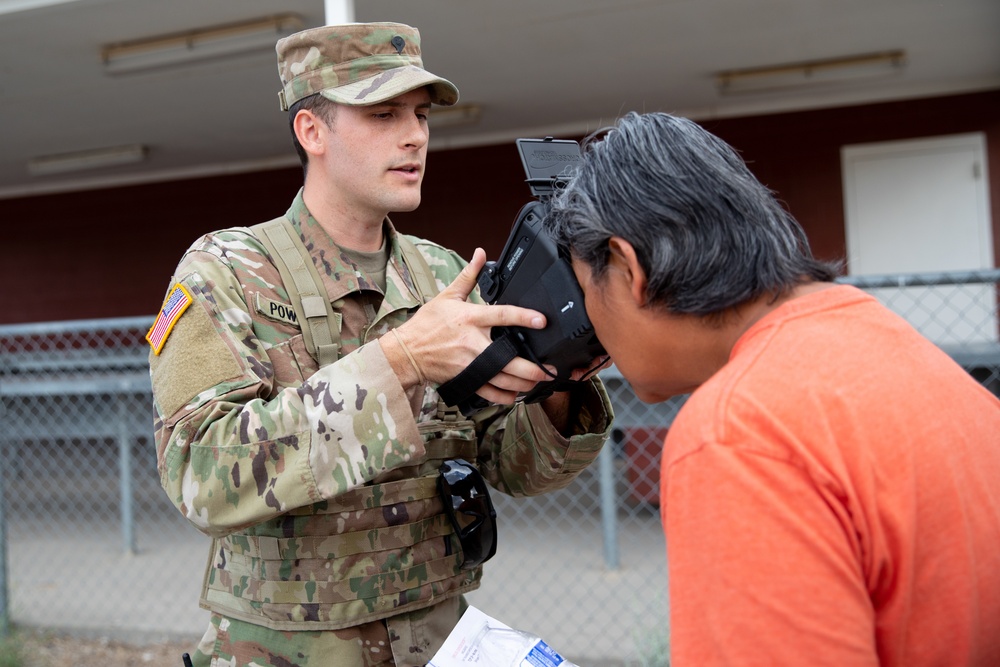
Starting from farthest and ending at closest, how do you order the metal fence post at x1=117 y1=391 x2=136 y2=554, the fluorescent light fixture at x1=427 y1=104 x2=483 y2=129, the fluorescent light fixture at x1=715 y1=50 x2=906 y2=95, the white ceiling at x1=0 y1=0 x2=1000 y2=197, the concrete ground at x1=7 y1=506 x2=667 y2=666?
the fluorescent light fixture at x1=427 y1=104 x2=483 y2=129
the fluorescent light fixture at x1=715 y1=50 x2=906 y2=95
the white ceiling at x1=0 y1=0 x2=1000 y2=197
the metal fence post at x1=117 y1=391 x2=136 y2=554
the concrete ground at x1=7 y1=506 x2=667 y2=666

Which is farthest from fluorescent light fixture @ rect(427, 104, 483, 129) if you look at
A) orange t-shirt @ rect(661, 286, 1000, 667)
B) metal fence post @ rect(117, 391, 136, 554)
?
orange t-shirt @ rect(661, 286, 1000, 667)

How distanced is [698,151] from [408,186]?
0.83m

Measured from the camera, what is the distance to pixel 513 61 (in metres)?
6.02

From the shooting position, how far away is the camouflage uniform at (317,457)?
4.56 feet

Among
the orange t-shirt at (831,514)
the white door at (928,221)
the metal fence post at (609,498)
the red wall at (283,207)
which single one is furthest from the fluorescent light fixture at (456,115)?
the orange t-shirt at (831,514)

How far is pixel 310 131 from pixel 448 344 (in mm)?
701

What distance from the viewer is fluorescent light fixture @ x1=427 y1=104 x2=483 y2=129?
286 inches

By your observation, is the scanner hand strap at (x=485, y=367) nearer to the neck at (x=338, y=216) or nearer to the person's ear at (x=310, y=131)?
the neck at (x=338, y=216)

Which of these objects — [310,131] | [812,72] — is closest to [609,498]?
[310,131]

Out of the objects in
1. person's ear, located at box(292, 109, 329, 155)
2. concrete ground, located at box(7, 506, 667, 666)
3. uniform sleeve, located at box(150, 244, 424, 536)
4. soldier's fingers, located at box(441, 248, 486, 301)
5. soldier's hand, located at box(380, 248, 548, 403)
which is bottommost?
concrete ground, located at box(7, 506, 667, 666)

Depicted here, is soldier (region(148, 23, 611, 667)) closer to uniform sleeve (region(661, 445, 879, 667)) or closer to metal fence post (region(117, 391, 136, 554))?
uniform sleeve (region(661, 445, 879, 667))

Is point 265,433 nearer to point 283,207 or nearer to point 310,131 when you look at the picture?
point 310,131

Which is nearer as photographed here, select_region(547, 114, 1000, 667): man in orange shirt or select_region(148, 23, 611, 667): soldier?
select_region(547, 114, 1000, 667): man in orange shirt

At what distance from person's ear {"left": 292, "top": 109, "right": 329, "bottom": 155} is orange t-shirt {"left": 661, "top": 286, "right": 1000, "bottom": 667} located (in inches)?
45.7
